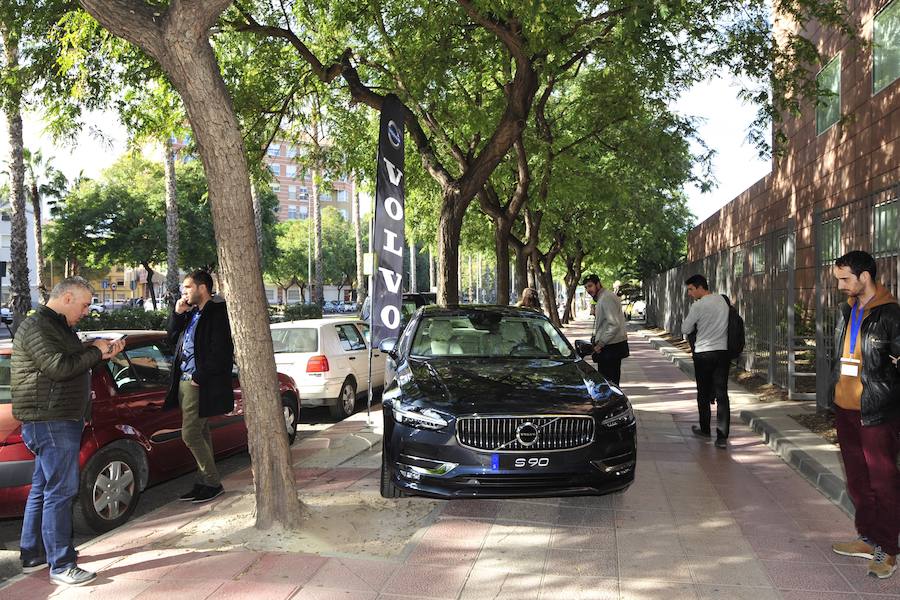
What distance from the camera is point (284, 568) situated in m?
4.41

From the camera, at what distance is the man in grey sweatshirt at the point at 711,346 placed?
7.91 m

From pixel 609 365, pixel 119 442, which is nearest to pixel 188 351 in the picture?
pixel 119 442

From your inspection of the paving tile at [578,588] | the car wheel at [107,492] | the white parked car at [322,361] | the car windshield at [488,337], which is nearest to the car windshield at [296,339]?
the white parked car at [322,361]

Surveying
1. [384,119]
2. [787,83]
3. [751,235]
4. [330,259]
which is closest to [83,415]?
[384,119]

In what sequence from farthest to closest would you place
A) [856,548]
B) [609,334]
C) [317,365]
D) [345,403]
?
[345,403] < [317,365] < [609,334] < [856,548]

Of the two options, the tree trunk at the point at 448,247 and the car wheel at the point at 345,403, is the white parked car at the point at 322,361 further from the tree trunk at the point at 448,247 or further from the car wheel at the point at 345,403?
the tree trunk at the point at 448,247

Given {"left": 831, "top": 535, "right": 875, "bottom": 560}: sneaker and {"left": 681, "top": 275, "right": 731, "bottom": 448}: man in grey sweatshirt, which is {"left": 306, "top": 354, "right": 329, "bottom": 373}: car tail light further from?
{"left": 831, "top": 535, "right": 875, "bottom": 560}: sneaker

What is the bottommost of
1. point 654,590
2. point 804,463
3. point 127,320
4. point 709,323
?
point 654,590

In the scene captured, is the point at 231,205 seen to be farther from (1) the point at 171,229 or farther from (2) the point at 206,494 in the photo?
(1) the point at 171,229

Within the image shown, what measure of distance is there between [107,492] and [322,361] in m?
4.77

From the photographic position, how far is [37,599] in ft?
13.4

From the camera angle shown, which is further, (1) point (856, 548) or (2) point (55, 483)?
(1) point (856, 548)

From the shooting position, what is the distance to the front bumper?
4.95 meters

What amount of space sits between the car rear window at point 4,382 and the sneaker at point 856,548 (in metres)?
5.46
